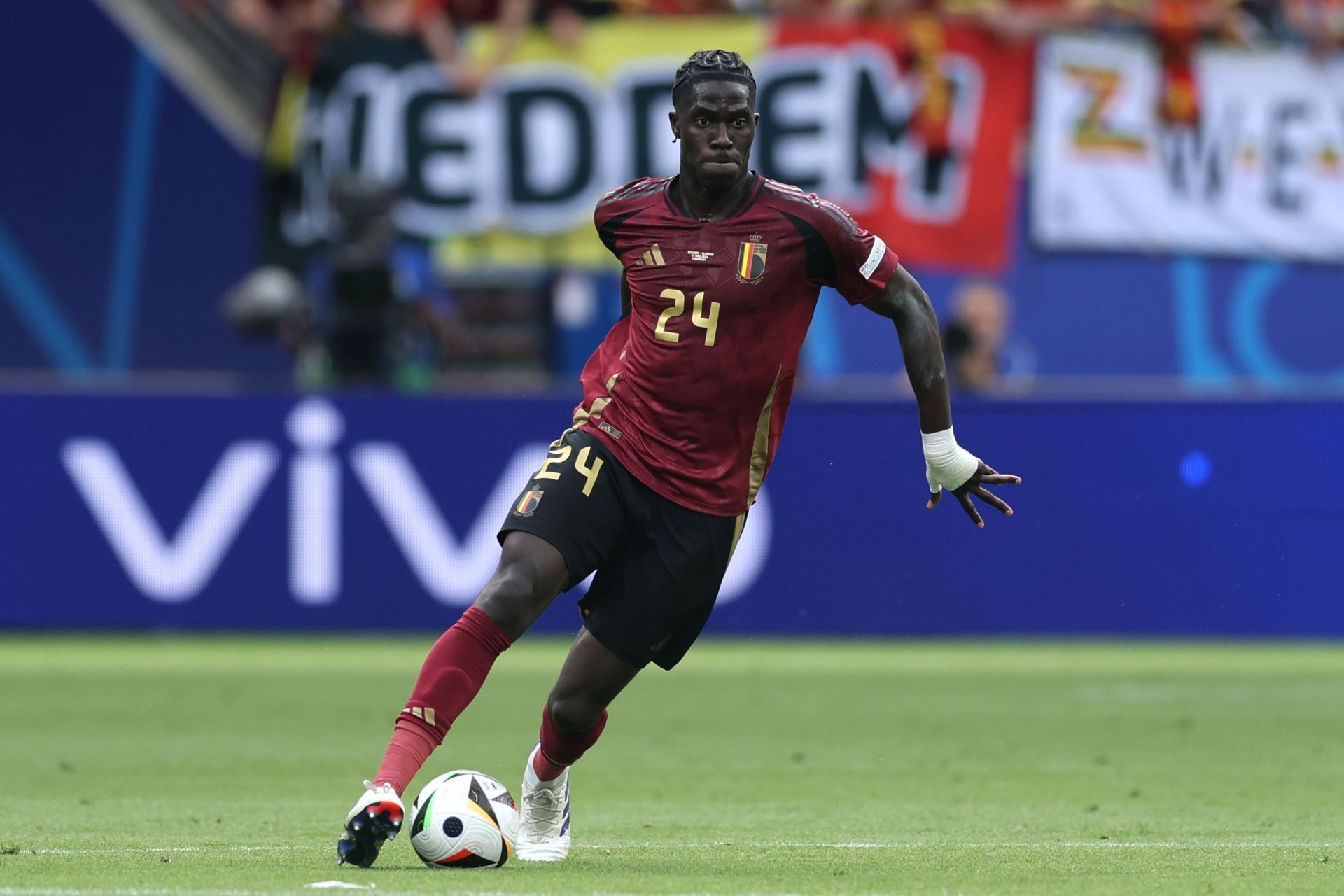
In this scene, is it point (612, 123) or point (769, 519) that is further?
point (612, 123)

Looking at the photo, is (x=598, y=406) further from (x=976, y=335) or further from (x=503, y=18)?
(x=503, y=18)

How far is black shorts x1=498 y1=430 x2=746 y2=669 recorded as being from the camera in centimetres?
622

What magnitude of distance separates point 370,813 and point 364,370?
10163 mm

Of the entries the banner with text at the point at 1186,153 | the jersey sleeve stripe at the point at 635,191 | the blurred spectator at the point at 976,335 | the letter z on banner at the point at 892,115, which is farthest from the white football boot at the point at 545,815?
the banner with text at the point at 1186,153

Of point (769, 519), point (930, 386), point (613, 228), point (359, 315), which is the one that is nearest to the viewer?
point (930, 386)

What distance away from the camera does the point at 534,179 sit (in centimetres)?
1925

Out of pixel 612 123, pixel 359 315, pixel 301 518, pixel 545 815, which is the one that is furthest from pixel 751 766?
pixel 612 123

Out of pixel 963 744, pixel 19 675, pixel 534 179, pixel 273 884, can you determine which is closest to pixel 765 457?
pixel 273 884

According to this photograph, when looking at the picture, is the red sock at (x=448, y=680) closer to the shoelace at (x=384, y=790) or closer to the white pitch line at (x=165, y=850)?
the shoelace at (x=384, y=790)

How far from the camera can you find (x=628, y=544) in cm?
639

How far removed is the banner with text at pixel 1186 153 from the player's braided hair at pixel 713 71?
44.4ft

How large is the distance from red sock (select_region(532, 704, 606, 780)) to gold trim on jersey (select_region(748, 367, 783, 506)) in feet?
2.64

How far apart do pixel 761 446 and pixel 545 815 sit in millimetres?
1276

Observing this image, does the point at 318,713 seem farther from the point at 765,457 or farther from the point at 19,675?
the point at 765,457
